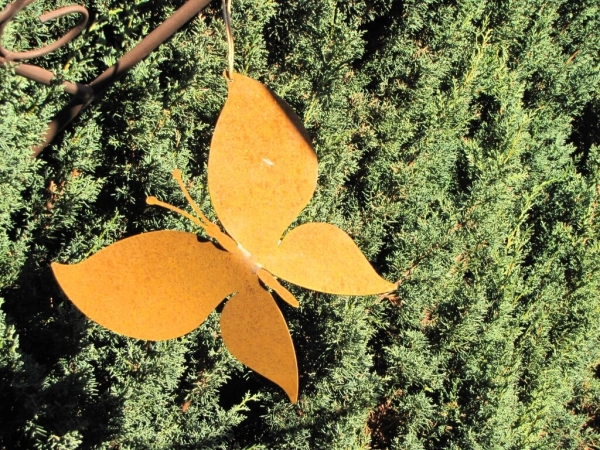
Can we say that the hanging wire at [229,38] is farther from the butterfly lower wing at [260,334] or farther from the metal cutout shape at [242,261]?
the butterfly lower wing at [260,334]

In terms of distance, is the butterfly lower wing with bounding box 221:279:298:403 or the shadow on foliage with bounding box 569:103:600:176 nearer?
the butterfly lower wing with bounding box 221:279:298:403

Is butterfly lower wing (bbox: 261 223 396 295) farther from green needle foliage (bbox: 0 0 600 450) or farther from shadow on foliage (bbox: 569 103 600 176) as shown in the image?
shadow on foliage (bbox: 569 103 600 176)

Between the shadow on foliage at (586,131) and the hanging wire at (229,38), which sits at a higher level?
the shadow on foliage at (586,131)

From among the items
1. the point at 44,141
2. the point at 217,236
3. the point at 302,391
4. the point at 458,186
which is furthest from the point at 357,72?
the point at 217,236

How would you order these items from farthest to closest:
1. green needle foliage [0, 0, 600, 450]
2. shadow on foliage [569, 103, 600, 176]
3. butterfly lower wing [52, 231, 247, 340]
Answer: shadow on foliage [569, 103, 600, 176] < green needle foliage [0, 0, 600, 450] < butterfly lower wing [52, 231, 247, 340]

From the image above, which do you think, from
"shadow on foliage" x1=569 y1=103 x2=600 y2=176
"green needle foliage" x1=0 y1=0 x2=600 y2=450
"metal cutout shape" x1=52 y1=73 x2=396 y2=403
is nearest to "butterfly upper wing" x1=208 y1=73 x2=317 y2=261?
"metal cutout shape" x1=52 y1=73 x2=396 y2=403

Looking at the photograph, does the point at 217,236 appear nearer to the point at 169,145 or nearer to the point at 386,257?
the point at 169,145

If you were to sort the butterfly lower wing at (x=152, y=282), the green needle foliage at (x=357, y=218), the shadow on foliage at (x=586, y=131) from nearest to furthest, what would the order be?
the butterfly lower wing at (x=152, y=282), the green needle foliage at (x=357, y=218), the shadow on foliage at (x=586, y=131)

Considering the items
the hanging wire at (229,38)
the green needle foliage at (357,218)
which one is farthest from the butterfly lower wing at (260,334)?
the green needle foliage at (357,218)
